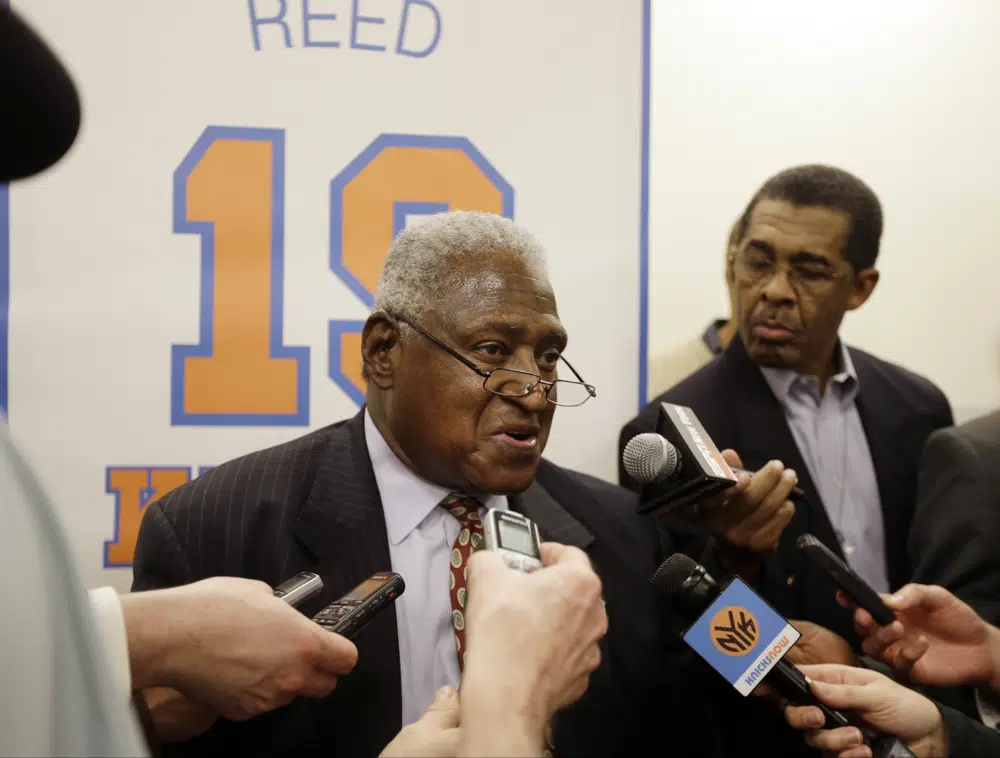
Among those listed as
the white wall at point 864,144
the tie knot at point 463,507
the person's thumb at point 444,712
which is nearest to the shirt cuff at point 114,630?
the person's thumb at point 444,712

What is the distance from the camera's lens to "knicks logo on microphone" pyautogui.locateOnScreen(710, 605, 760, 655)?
1.33m

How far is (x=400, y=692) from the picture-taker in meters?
1.56

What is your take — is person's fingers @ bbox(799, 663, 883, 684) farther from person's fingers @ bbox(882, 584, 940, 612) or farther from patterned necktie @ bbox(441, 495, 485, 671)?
patterned necktie @ bbox(441, 495, 485, 671)

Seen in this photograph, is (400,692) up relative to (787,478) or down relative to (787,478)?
down

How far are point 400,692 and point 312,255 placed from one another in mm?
1011

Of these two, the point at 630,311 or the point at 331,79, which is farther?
the point at 630,311

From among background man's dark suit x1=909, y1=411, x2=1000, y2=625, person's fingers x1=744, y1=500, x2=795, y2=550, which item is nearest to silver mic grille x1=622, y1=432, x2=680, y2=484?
person's fingers x1=744, y1=500, x2=795, y2=550

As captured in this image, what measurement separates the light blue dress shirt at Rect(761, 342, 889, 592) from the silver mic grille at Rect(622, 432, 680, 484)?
2.71 ft

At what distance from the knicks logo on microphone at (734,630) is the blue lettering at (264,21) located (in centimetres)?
156

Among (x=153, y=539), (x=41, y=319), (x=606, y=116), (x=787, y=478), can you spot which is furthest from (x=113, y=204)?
(x=787, y=478)

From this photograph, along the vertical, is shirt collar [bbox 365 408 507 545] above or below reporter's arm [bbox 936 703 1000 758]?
above

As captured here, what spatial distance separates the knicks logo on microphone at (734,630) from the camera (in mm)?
1325

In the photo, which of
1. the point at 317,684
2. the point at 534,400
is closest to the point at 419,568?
the point at 534,400

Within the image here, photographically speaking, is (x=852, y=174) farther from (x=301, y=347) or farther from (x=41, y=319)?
(x=41, y=319)
